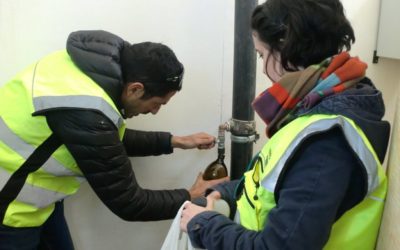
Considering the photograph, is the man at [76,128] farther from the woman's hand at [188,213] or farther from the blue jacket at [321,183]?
the blue jacket at [321,183]

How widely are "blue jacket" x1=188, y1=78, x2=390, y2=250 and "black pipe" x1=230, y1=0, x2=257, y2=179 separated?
1.44 feet

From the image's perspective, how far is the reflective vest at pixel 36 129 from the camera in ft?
3.01

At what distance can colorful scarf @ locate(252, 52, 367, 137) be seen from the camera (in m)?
0.62

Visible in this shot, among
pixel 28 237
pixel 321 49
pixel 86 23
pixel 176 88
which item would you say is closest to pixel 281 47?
pixel 321 49

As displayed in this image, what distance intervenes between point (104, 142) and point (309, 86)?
1.74ft

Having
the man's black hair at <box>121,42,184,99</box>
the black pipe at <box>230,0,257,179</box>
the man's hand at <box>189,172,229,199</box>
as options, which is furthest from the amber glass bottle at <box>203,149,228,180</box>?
the man's black hair at <box>121,42,184,99</box>

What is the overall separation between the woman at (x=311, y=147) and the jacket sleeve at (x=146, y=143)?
54 cm

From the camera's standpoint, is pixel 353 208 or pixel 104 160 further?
pixel 104 160

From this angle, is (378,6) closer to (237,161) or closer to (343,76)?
(237,161)

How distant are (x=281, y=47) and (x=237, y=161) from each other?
1.76 ft

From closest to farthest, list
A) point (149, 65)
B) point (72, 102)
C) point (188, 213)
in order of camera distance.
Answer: point (188, 213)
point (72, 102)
point (149, 65)

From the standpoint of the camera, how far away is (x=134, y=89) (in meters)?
1.06

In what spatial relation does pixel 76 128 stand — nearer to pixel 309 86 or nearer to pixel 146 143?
pixel 146 143

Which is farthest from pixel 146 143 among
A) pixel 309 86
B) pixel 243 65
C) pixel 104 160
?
pixel 309 86
